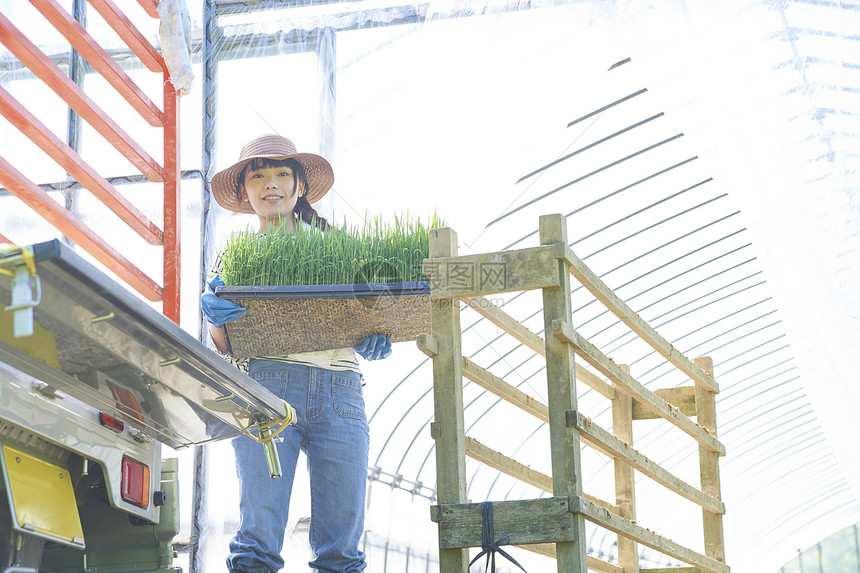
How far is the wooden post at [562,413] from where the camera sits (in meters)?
2.62

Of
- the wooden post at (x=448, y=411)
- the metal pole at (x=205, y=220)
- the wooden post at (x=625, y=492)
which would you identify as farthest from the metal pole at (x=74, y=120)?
the wooden post at (x=448, y=411)

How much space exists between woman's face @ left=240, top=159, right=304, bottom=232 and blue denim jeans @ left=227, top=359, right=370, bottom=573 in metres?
0.55

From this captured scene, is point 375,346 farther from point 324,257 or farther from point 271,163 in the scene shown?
point 271,163

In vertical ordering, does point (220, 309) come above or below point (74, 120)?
below

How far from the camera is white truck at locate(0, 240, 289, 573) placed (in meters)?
1.99

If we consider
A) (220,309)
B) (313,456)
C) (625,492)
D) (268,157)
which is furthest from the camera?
(625,492)

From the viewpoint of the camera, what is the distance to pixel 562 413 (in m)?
2.69

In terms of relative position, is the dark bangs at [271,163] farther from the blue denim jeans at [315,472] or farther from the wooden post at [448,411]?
the wooden post at [448,411]

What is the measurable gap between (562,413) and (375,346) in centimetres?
77

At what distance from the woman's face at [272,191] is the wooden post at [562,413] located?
109 cm

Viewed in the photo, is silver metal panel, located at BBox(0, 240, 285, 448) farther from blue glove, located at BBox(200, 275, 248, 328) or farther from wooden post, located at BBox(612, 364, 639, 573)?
wooden post, located at BBox(612, 364, 639, 573)

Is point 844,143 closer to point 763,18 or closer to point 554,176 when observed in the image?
point 763,18

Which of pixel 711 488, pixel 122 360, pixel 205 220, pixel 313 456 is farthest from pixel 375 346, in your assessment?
pixel 205 220

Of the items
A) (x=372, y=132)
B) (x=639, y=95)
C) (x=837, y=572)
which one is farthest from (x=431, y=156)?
(x=837, y=572)
